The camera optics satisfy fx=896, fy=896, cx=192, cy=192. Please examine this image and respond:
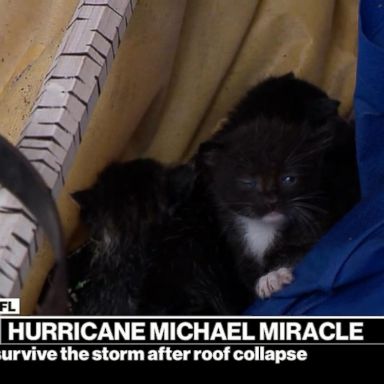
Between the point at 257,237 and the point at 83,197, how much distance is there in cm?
38

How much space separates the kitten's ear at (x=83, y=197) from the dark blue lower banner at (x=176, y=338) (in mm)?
375

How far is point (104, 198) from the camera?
186cm

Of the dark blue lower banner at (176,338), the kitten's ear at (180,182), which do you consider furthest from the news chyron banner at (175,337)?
the kitten's ear at (180,182)

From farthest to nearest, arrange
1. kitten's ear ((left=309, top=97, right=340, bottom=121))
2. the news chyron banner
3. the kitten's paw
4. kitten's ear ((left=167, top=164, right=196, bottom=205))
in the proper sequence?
kitten's ear ((left=309, top=97, right=340, bottom=121)) → kitten's ear ((left=167, top=164, right=196, bottom=205)) → the kitten's paw → the news chyron banner

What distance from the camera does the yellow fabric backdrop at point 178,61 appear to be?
83.8 inches

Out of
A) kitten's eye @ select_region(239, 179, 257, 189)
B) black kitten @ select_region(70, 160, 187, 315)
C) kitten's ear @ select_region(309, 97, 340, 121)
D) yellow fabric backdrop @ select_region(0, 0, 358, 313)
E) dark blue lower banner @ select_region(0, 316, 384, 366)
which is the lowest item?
dark blue lower banner @ select_region(0, 316, 384, 366)

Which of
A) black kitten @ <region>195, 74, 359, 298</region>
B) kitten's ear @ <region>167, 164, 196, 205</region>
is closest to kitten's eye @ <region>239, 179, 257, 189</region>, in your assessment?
black kitten @ <region>195, 74, 359, 298</region>

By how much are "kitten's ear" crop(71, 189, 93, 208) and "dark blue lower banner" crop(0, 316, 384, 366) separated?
38 centimetres

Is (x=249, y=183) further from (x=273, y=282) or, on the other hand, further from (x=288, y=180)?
(x=273, y=282)

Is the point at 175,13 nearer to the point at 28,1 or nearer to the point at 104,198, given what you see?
the point at 28,1

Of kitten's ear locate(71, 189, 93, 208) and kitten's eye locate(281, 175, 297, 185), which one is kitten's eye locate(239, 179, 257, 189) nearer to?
kitten's eye locate(281, 175, 297, 185)

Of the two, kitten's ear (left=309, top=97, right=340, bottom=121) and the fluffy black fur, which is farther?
kitten's ear (left=309, top=97, right=340, bottom=121)

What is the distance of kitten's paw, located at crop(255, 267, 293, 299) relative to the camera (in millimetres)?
1800

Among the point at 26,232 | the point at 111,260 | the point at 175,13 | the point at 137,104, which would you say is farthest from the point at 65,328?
the point at 175,13
